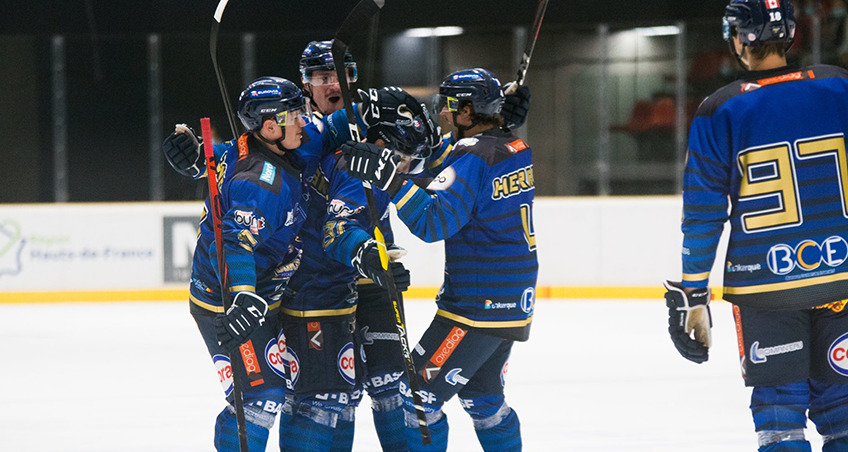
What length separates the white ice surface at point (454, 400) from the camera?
4.18m

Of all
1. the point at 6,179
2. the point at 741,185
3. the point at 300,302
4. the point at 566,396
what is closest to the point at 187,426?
the point at 300,302

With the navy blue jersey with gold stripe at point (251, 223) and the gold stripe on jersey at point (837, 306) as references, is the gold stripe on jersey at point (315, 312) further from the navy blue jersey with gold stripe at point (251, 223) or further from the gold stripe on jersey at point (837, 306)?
Answer: the gold stripe on jersey at point (837, 306)

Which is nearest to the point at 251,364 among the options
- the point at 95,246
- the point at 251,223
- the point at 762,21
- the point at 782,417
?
the point at 251,223

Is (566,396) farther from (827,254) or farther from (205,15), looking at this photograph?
(205,15)

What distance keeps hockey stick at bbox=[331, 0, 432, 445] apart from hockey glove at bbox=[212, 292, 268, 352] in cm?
38

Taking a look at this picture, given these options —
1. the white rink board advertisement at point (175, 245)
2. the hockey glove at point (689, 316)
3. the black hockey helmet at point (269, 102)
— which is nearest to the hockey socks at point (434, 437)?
the hockey glove at point (689, 316)

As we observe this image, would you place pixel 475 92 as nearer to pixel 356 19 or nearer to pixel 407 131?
pixel 407 131

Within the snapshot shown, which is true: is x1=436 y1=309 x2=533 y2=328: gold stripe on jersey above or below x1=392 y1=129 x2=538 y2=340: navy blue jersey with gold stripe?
below

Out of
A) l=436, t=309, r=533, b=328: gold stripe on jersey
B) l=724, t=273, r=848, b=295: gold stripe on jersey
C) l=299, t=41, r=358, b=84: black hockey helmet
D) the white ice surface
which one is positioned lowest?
the white ice surface

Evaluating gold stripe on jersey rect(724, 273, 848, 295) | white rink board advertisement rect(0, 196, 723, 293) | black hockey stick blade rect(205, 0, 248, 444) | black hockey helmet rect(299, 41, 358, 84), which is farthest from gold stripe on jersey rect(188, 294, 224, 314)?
white rink board advertisement rect(0, 196, 723, 293)

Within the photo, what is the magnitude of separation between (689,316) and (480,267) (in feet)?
2.39

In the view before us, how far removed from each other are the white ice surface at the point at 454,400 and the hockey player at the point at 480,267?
0.85 meters

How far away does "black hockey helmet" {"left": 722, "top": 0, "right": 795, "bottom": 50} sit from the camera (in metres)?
2.58

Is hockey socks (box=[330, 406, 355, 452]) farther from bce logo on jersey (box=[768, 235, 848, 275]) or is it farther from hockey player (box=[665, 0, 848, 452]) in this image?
bce logo on jersey (box=[768, 235, 848, 275])
